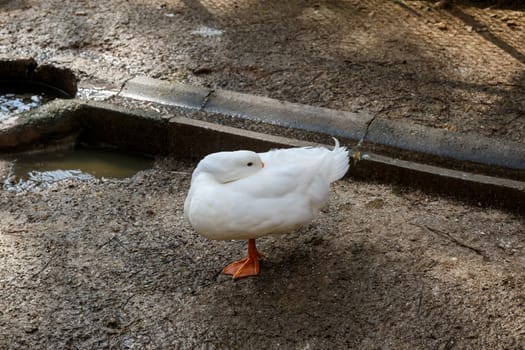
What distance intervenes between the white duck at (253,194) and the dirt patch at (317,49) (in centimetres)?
151

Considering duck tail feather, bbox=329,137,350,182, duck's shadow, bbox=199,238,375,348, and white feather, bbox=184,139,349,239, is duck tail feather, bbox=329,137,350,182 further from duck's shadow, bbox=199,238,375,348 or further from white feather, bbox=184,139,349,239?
duck's shadow, bbox=199,238,375,348

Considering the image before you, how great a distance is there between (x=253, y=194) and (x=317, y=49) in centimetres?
270

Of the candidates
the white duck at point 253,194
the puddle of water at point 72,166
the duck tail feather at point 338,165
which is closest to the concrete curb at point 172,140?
the puddle of water at point 72,166

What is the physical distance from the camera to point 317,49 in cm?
547

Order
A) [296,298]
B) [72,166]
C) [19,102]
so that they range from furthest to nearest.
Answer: [19,102]
[72,166]
[296,298]

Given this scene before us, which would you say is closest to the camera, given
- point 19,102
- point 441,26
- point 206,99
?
point 206,99

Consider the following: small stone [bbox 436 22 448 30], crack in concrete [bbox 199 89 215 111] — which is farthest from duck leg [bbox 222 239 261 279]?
small stone [bbox 436 22 448 30]

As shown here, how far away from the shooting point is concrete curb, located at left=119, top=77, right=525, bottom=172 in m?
4.14

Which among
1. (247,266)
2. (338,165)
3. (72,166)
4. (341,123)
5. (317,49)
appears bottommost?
(72,166)

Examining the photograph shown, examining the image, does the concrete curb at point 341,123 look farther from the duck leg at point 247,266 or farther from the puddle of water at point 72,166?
the duck leg at point 247,266

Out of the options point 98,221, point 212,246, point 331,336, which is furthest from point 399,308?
point 98,221

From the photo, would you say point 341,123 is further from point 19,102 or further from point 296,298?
point 19,102

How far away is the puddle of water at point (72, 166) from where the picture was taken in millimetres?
4217

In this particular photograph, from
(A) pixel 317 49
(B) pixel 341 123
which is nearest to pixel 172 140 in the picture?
(B) pixel 341 123
